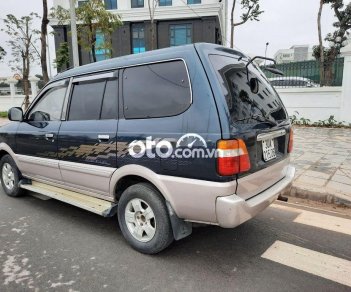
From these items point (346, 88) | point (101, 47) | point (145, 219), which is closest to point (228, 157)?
point (145, 219)

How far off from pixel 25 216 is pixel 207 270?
268cm

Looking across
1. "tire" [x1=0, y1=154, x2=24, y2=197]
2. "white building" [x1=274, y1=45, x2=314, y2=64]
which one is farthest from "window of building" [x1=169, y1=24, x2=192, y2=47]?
"tire" [x1=0, y1=154, x2=24, y2=197]

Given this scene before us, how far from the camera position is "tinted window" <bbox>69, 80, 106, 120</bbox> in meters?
3.59

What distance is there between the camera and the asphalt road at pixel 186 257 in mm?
2695

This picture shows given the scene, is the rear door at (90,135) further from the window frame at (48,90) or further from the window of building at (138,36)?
the window of building at (138,36)

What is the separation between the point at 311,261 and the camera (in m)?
3.01

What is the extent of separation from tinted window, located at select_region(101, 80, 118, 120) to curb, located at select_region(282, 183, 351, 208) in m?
2.73

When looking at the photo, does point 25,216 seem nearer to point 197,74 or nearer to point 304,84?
point 197,74

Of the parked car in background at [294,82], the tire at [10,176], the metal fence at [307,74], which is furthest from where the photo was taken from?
the parked car in background at [294,82]

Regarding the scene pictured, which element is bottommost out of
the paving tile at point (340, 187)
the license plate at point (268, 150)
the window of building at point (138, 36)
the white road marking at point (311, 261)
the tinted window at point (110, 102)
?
the white road marking at point (311, 261)

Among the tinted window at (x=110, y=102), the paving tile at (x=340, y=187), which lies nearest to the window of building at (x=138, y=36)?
the paving tile at (x=340, y=187)

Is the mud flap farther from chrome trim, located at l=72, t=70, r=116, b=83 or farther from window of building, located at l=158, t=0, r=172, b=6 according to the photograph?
window of building, located at l=158, t=0, r=172, b=6

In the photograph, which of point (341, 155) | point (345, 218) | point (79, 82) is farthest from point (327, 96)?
point (79, 82)

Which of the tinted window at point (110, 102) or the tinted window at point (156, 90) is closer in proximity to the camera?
the tinted window at point (156, 90)
